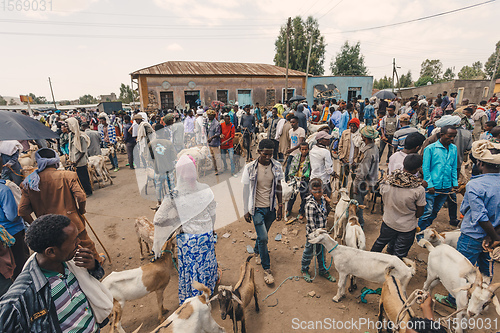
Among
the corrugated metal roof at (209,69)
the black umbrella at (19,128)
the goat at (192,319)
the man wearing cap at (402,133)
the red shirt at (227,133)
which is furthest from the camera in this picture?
the corrugated metal roof at (209,69)

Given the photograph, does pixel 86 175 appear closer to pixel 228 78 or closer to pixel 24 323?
pixel 24 323

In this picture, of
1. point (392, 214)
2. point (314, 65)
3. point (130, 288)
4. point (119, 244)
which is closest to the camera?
point (130, 288)

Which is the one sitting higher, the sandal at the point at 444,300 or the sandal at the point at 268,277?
the sandal at the point at 444,300

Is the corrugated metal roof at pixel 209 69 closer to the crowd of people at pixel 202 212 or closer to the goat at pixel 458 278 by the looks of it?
the crowd of people at pixel 202 212

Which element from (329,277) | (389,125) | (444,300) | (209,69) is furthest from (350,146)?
(209,69)

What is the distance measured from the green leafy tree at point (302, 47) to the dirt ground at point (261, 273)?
117ft

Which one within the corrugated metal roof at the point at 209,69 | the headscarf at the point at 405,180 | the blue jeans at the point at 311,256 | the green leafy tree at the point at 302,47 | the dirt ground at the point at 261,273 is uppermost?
the green leafy tree at the point at 302,47

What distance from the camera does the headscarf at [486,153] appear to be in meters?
2.63

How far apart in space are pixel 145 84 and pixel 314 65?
28872mm

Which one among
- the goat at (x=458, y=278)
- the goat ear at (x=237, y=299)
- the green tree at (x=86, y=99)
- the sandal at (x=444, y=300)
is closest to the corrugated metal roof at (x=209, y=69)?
the goat ear at (x=237, y=299)

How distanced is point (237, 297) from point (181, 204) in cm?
125

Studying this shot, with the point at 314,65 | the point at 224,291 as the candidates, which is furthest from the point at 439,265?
the point at 314,65

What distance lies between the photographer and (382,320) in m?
2.96

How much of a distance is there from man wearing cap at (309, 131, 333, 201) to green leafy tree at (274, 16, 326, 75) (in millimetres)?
36054
